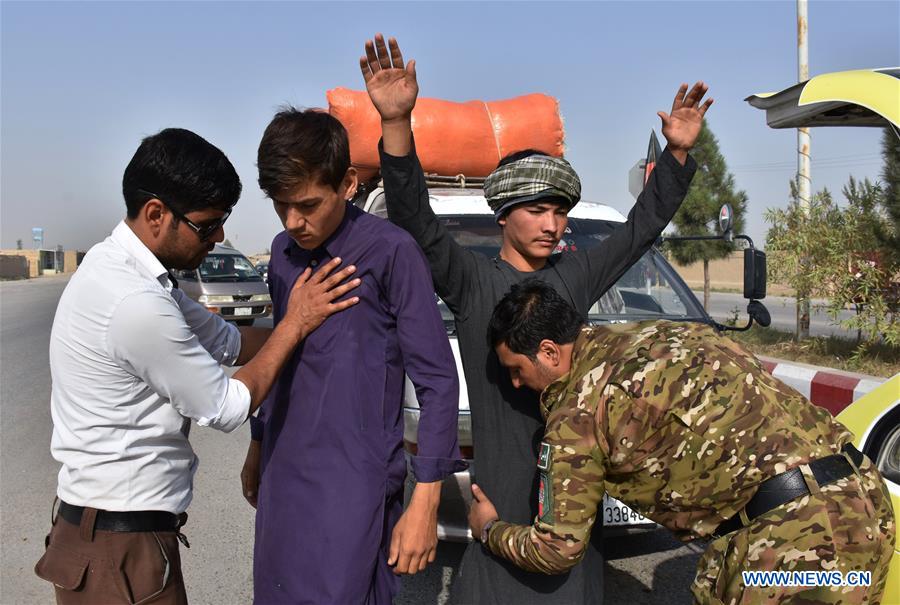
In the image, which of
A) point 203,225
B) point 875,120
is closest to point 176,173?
point 203,225

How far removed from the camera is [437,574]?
13.5 ft

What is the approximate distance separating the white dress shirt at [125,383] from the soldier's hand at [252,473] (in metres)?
0.42

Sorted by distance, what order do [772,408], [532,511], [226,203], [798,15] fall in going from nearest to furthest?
[772,408] → [226,203] → [532,511] → [798,15]

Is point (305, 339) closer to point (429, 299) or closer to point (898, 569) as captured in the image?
point (429, 299)

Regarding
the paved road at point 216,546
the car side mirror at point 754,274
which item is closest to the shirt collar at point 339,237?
the paved road at point 216,546

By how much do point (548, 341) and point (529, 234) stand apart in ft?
1.56

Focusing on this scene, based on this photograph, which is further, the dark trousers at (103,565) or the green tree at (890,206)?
the green tree at (890,206)

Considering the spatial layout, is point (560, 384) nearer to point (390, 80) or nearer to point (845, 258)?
point (390, 80)

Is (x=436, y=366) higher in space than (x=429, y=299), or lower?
lower

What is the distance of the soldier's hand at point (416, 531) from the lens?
195 centimetres

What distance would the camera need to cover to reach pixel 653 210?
249 centimetres

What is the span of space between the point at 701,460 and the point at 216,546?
11.7ft

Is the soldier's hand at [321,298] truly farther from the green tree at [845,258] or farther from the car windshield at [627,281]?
the green tree at [845,258]

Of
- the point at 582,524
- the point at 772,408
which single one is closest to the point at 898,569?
the point at 772,408
